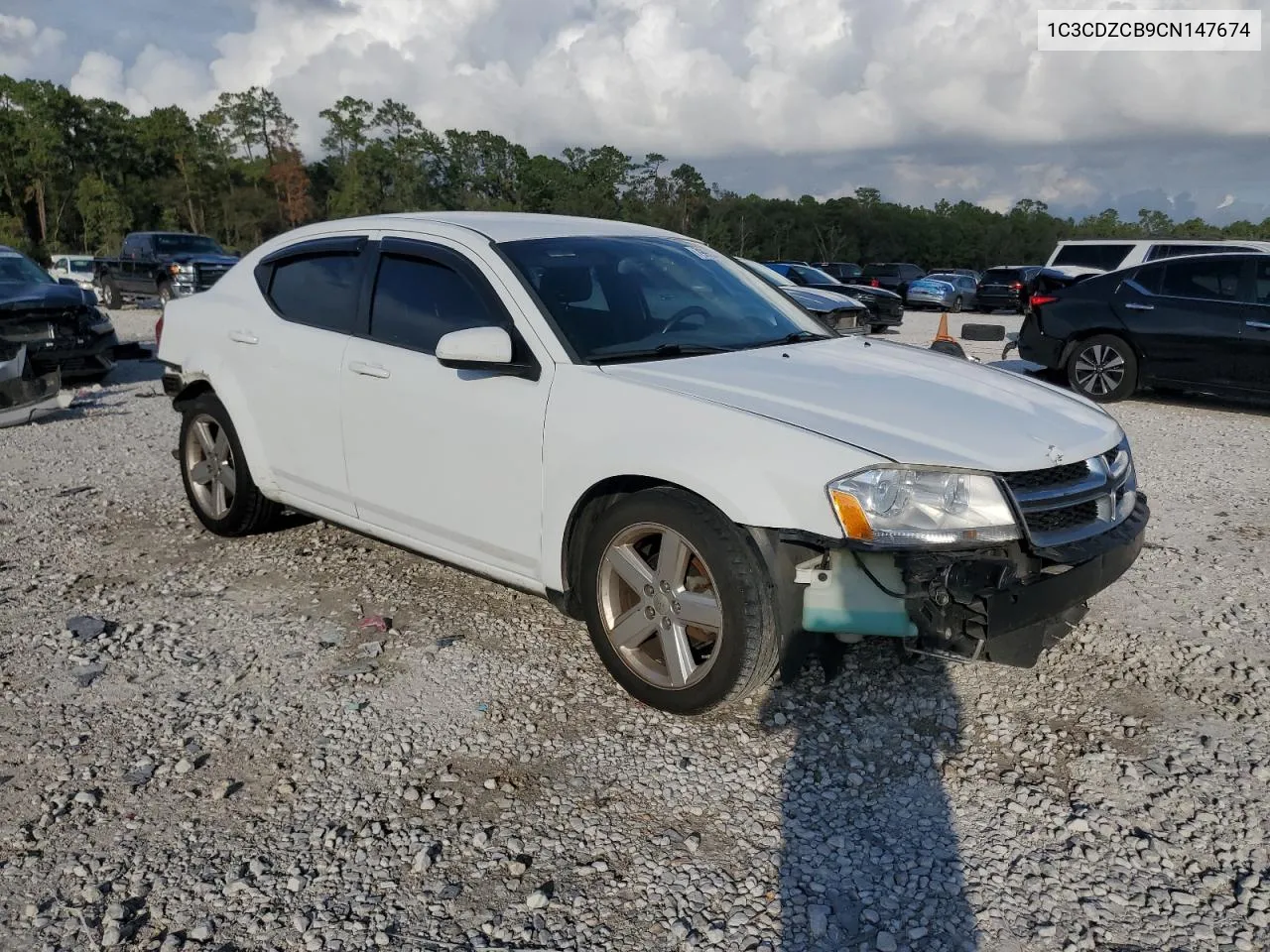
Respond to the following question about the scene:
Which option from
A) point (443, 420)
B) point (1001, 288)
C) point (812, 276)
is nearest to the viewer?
point (443, 420)

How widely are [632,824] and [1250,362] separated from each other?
8619mm

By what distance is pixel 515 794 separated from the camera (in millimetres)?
3172

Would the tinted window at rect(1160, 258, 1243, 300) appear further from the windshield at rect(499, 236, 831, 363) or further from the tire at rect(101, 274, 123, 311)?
the tire at rect(101, 274, 123, 311)

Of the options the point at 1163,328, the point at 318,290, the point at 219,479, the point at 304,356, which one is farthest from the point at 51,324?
the point at 1163,328

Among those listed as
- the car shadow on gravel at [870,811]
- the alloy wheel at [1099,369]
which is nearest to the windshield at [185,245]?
the alloy wheel at [1099,369]

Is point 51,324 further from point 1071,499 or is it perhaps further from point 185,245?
point 185,245

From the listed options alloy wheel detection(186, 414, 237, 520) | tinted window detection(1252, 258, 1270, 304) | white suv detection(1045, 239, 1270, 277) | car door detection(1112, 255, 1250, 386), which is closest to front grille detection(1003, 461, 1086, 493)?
alloy wheel detection(186, 414, 237, 520)

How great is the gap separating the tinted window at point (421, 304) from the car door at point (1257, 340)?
8053 millimetres

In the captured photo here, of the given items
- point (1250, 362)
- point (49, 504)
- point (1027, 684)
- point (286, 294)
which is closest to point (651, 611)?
point (1027, 684)

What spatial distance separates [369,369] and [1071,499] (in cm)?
280

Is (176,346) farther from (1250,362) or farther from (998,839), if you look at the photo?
(1250,362)

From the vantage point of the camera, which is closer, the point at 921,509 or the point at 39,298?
the point at 921,509

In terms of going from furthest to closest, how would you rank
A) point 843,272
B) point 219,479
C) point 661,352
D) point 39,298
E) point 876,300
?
1. point 843,272
2. point 876,300
3. point 39,298
4. point 219,479
5. point 661,352

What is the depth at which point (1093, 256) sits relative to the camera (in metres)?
18.4
